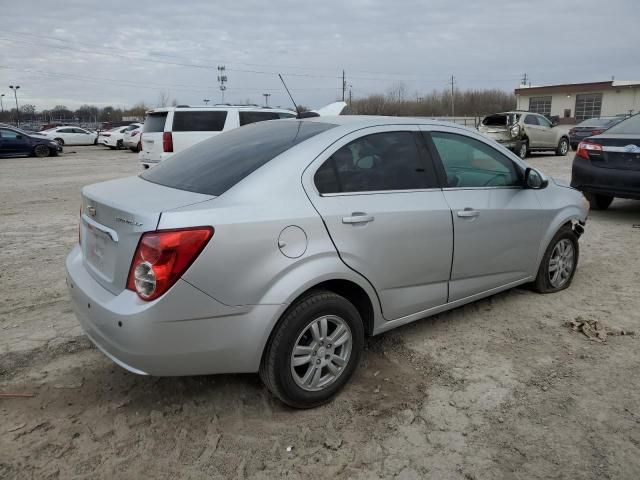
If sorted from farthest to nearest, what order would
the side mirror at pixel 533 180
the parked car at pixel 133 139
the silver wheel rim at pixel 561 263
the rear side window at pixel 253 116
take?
the parked car at pixel 133 139, the rear side window at pixel 253 116, the silver wheel rim at pixel 561 263, the side mirror at pixel 533 180

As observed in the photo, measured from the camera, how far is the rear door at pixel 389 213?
297cm

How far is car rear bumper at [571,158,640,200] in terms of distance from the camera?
7256mm

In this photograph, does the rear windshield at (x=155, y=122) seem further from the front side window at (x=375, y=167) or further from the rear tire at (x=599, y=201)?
the front side window at (x=375, y=167)

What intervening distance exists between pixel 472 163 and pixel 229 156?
6.21ft

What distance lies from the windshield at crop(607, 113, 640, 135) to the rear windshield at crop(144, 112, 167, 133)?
920 centimetres

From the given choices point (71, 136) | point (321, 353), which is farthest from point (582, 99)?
point (321, 353)

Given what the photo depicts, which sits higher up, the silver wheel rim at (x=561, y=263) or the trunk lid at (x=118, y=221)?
the trunk lid at (x=118, y=221)

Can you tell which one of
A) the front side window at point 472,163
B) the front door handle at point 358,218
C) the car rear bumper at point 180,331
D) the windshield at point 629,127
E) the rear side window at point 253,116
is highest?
the rear side window at point 253,116

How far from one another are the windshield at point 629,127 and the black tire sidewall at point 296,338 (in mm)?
6693

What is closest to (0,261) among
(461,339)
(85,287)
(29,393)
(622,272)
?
(29,393)

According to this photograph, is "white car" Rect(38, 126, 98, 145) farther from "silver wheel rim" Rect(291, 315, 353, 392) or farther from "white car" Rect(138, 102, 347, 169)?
"silver wheel rim" Rect(291, 315, 353, 392)

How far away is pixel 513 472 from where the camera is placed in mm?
2467

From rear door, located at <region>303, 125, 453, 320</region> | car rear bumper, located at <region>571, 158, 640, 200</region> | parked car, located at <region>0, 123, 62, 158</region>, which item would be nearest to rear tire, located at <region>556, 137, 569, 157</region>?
car rear bumper, located at <region>571, 158, 640, 200</region>

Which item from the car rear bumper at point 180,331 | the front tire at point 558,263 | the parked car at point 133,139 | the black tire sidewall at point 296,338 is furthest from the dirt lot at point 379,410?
the parked car at point 133,139
